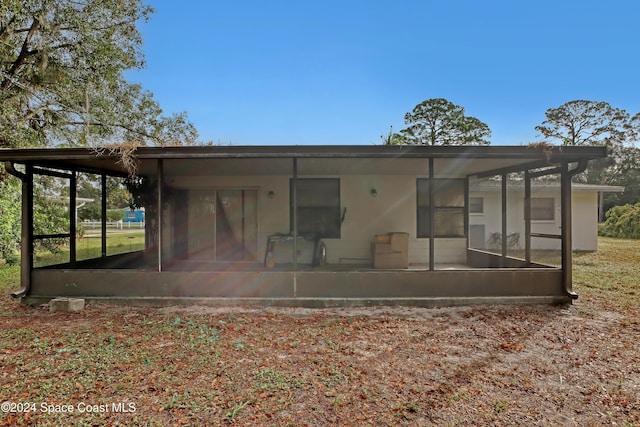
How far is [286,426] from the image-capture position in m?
2.25

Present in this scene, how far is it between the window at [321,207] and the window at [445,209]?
1.91 m

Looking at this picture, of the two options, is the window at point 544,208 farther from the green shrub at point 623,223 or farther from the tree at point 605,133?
the tree at point 605,133

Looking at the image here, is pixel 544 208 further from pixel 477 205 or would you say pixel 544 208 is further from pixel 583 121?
pixel 583 121

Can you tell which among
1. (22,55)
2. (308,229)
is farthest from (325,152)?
(22,55)

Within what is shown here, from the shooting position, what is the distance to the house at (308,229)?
4.97 metres

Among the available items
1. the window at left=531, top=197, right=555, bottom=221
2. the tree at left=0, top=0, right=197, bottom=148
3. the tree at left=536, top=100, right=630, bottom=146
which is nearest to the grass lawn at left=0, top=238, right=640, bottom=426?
the tree at left=0, top=0, right=197, bottom=148

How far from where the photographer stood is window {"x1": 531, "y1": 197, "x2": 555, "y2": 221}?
39.7 ft

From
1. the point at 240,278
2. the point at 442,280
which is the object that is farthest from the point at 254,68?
the point at 442,280

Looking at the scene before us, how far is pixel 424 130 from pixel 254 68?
64.5 feet

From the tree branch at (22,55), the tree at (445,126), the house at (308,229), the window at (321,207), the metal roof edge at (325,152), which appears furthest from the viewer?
the tree at (445,126)

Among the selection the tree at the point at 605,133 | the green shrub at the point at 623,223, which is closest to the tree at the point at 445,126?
the tree at the point at 605,133

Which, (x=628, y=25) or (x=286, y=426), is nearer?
(x=286, y=426)

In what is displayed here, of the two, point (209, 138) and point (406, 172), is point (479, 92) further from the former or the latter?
point (209, 138)

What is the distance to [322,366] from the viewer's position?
3.14 m
